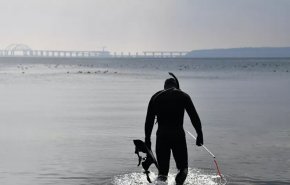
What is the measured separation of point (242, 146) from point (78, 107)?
52.1 feet

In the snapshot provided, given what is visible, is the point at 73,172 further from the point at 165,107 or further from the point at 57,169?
the point at 165,107

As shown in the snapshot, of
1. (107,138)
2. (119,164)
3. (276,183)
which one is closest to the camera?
(276,183)

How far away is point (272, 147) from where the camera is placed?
18.1 m

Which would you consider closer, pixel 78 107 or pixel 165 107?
pixel 165 107

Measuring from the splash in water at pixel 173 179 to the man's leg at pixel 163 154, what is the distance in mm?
497

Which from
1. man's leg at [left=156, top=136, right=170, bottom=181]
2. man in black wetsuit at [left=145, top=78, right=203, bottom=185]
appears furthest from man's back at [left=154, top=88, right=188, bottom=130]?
man's leg at [left=156, top=136, right=170, bottom=181]

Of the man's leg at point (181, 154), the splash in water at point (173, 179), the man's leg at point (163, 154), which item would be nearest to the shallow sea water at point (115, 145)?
the splash in water at point (173, 179)

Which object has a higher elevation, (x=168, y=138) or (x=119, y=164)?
(x=168, y=138)

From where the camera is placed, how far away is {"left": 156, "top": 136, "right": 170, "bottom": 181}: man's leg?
1195 cm

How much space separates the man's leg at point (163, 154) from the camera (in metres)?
11.9

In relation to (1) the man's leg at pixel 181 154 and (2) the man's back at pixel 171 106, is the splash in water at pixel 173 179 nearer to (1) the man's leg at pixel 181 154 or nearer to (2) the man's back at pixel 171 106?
(1) the man's leg at pixel 181 154

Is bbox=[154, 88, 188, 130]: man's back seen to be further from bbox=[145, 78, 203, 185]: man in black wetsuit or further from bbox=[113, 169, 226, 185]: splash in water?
bbox=[113, 169, 226, 185]: splash in water

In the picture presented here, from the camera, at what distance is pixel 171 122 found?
11906mm

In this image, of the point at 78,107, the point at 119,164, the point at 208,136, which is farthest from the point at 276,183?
the point at 78,107
